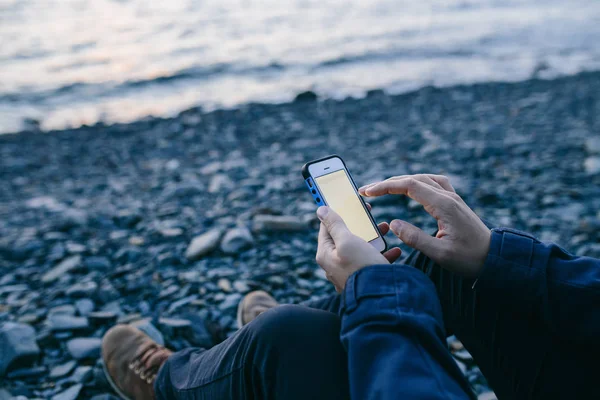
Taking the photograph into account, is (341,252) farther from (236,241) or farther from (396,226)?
(236,241)

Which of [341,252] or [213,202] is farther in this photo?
[213,202]

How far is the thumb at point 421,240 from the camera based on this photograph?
1.68m

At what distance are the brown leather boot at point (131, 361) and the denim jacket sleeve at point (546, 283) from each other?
1.62 m

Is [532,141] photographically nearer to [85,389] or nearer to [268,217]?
[268,217]

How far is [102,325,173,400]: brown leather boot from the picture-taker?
91.0 inches

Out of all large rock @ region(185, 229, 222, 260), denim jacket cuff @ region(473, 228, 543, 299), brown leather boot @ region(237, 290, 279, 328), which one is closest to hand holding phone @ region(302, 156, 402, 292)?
denim jacket cuff @ region(473, 228, 543, 299)

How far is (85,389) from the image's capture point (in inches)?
98.3

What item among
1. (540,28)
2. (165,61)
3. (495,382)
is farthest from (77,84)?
(540,28)

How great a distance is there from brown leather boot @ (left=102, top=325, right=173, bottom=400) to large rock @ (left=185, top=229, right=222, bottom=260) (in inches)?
49.2

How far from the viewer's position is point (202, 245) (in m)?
3.97

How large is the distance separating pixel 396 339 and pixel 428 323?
4.1 inches

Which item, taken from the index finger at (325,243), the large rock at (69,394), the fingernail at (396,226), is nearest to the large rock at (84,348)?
the large rock at (69,394)

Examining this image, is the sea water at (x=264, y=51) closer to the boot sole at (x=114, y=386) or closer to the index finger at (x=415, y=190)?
the boot sole at (x=114, y=386)

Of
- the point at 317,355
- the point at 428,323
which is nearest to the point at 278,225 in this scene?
the point at 317,355
